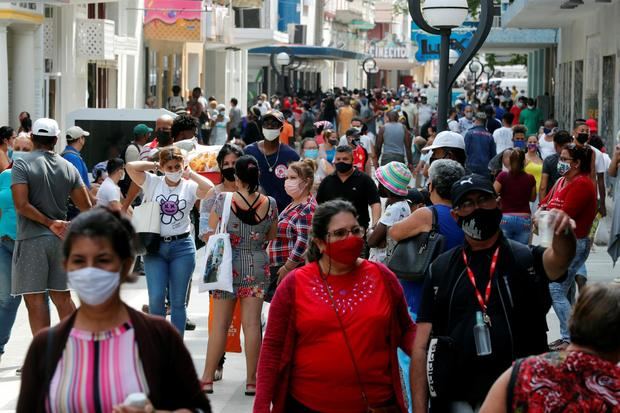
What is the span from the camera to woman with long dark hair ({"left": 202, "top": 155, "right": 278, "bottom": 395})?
28.7ft

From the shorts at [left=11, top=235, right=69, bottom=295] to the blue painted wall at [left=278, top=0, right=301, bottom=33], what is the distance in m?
54.3

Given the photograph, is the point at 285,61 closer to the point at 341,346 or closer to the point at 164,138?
the point at 164,138

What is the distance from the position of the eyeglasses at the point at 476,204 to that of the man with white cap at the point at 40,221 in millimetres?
4230

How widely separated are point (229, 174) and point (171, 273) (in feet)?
2.64

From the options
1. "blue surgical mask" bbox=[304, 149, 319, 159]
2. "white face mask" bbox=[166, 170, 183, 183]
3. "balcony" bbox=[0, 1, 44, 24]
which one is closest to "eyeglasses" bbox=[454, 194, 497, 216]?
"white face mask" bbox=[166, 170, 183, 183]

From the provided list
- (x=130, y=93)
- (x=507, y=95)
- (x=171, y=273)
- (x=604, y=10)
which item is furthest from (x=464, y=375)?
(x=507, y=95)

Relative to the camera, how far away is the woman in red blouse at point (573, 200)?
10375 mm

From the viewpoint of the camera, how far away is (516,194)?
12211 mm

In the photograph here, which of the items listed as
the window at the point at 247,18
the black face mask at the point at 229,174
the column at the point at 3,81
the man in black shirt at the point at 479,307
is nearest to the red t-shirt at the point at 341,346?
the man in black shirt at the point at 479,307

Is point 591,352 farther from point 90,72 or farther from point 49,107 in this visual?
point 90,72

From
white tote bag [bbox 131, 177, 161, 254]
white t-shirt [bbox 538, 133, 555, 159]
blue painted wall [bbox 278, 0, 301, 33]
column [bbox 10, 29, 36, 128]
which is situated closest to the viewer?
white tote bag [bbox 131, 177, 161, 254]

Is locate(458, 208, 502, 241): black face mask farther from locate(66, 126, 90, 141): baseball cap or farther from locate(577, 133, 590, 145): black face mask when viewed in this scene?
locate(577, 133, 590, 145): black face mask

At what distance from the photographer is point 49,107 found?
90.4 ft

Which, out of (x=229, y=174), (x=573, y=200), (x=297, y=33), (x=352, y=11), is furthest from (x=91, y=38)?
(x=352, y=11)
